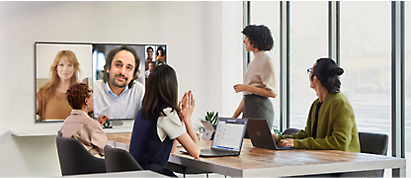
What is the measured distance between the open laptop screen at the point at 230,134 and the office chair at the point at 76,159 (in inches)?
32.1

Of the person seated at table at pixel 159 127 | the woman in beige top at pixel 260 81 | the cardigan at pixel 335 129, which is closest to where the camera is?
the person seated at table at pixel 159 127

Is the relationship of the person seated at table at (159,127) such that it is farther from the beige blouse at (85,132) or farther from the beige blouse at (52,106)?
the beige blouse at (52,106)

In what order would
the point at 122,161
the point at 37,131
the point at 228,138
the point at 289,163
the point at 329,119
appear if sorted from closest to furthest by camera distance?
1. the point at 289,163
2. the point at 122,161
3. the point at 228,138
4. the point at 329,119
5. the point at 37,131

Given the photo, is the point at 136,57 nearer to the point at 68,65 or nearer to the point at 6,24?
the point at 68,65

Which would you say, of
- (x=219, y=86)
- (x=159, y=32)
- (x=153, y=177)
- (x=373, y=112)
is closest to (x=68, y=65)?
(x=159, y=32)

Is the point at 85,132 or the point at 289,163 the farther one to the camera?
the point at 85,132

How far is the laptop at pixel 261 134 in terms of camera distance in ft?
8.16

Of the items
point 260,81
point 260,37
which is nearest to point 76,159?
point 260,81

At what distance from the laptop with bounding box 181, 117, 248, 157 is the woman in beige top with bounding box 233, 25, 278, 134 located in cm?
76

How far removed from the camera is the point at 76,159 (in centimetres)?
265

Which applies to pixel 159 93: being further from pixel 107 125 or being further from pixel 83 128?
pixel 107 125

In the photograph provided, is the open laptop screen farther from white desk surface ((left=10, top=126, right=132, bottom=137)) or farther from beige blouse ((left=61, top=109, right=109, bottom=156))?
white desk surface ((left=10, top=126, right=132, bottom=137))

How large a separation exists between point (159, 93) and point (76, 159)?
2.59 ft

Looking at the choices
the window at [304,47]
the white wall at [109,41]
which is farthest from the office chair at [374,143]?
the white wall at [109,41]
